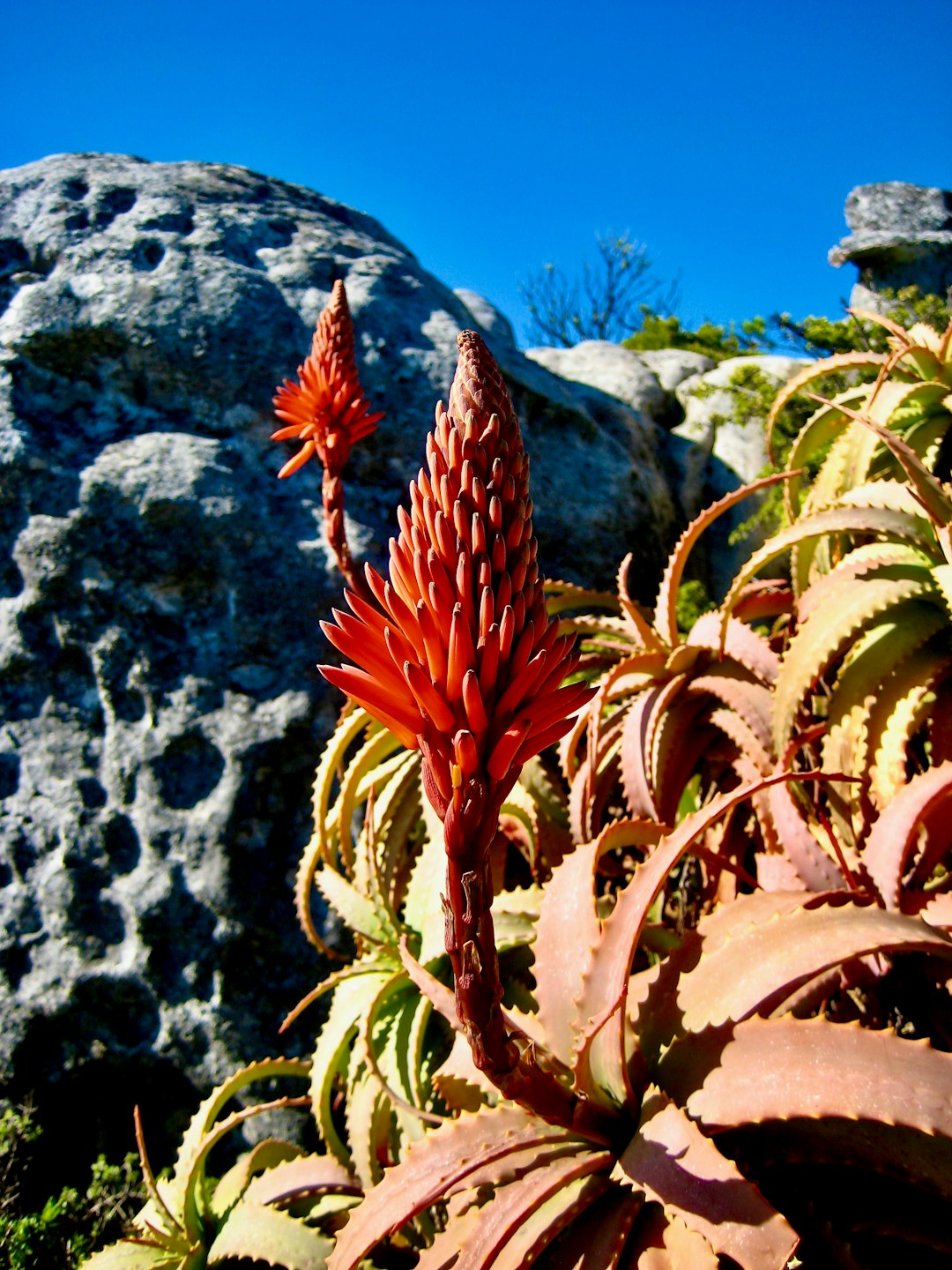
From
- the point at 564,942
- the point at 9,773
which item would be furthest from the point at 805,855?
the point at 9,773

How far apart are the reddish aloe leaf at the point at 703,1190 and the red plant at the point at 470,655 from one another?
0.82 ft

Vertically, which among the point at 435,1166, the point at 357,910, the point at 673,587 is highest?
the point at 673,587

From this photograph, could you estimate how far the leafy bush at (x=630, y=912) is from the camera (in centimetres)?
64

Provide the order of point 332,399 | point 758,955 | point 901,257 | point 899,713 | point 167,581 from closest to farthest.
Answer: point 758,955, point 899,713, point 332,399, point 167,581, point 901,257

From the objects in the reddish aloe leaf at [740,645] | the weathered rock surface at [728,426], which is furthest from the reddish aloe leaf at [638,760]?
the weathered rock surface at [728,426]

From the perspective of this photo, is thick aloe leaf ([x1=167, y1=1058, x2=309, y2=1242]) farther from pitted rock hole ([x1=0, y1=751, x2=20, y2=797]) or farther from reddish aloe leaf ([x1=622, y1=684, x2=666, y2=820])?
pitted rock hole ([x1=0, y1=751, x2=20, y2=797])

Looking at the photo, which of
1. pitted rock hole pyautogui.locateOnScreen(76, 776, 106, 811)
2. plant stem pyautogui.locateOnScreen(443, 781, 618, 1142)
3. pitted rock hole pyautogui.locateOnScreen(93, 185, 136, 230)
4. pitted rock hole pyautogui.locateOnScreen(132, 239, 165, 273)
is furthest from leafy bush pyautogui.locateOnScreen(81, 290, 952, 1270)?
pitted rock hole pyautogui.locateOnScreen(93, 185, 136, 230)

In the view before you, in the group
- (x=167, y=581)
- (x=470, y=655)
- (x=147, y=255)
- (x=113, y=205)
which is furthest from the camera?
(x=113, y=205)

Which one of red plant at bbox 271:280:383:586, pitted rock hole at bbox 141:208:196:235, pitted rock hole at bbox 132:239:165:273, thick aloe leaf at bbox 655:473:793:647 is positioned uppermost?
pitted rock hole at bbox 141:208:196:235

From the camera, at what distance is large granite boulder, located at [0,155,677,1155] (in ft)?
6.59

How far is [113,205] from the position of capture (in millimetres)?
2863

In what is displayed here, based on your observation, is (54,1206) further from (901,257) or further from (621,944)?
(901,257)

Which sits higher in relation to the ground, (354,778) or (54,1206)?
(354,778)

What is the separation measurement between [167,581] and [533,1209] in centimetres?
187
